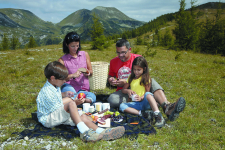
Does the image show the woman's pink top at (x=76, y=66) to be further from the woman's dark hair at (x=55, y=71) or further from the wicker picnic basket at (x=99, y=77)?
the woman's dark hair at (x=55, y=71)

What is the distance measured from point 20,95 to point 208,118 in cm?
659

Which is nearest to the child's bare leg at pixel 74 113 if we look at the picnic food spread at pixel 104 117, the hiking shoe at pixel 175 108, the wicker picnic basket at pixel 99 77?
the picnic food spread at pixel 104 117

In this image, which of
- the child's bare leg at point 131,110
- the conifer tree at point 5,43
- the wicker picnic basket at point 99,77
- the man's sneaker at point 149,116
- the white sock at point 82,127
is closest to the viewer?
the white sock at point 82,127

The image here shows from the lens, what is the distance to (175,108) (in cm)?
407

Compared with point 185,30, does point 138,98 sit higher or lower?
lower

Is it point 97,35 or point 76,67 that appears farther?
point 97,35

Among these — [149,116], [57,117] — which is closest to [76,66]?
[57,117]

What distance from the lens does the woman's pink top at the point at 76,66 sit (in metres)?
5.48

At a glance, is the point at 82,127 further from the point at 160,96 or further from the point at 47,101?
the point at 160,96

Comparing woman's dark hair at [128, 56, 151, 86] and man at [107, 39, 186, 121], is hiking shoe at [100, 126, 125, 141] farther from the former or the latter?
woman's dark hair at [128, 56, 151, 86]

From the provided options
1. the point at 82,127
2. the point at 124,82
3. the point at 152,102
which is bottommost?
the point at 82,127

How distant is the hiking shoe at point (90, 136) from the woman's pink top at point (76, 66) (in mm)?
2305

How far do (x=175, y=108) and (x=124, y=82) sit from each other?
184 cm

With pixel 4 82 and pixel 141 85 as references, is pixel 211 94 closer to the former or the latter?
pixel 141 85
